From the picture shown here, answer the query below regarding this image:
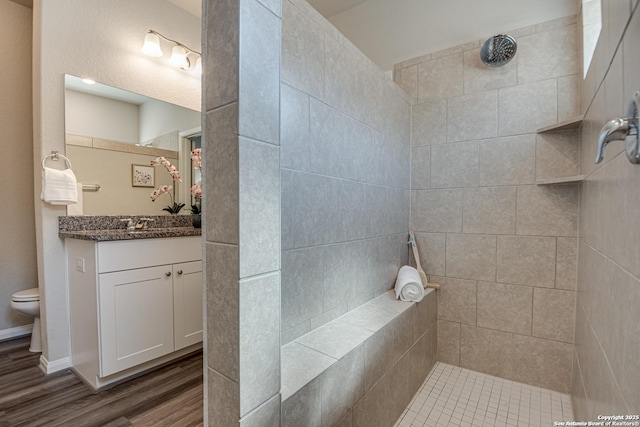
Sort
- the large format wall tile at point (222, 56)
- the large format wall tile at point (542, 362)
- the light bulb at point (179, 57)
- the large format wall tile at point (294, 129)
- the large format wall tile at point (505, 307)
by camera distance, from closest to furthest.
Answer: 1. the large format wall tile at point (222, 56)
2. the large format wall tile at point (294, 129)
3. the large format wall tile at point (542, 362)
4. the large format wall tile at point (505, 307)
5. the light bulb at point (179, 57)

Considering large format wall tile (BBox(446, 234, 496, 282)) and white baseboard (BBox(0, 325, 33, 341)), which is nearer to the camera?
large format wall tile (BBox(446, 234, 496, 282))

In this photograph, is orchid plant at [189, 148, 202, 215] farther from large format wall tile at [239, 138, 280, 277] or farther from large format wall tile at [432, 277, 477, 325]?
large format wall tile at [432, 277, 477, 325]

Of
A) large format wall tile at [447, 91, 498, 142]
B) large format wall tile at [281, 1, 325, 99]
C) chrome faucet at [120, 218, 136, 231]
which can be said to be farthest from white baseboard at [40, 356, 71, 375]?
large format wall tile at [447, 91, 498, 142]

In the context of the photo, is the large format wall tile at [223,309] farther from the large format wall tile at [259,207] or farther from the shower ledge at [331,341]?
the shower ledge at [331,341]

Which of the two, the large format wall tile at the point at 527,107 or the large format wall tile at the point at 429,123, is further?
the large format wall tile at the point at 429,123

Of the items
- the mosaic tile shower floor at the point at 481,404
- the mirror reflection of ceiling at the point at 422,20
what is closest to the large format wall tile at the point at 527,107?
the mirror reflection of ceiling at the point at 422,20

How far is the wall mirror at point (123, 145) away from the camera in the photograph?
7.05ft

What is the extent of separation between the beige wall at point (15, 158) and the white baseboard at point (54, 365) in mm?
900

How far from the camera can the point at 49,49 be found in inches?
78.1

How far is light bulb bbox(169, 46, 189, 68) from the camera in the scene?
265 cm

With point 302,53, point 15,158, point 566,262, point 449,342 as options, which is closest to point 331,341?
point 302,53

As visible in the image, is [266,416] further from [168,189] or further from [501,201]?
[168,189]

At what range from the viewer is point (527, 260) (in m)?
1.94

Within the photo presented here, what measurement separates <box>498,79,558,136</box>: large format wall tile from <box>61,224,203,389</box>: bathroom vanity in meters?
2.37
